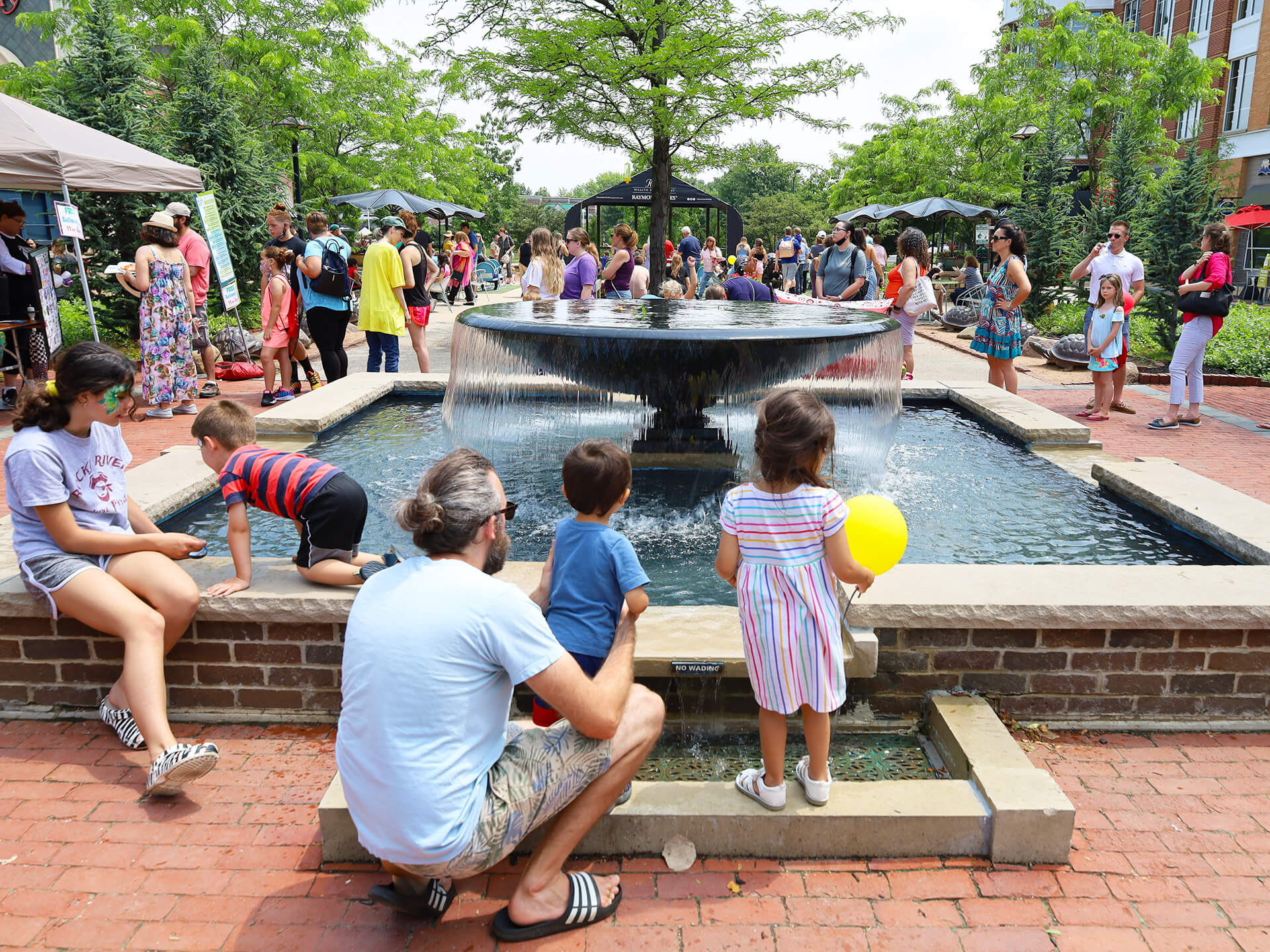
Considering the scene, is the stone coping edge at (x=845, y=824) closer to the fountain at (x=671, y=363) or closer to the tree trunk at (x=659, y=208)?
the fountain at (x=671, y=363)

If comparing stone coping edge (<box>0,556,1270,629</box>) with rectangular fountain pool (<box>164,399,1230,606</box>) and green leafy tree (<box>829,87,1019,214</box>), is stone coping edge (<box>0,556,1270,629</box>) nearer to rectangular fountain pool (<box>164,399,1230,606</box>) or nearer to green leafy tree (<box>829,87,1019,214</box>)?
rectangular fountain pool (<box>164,399,1230,606</box>)

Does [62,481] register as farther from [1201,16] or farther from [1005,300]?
[1201,16]

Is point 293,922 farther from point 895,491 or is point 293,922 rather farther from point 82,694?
point 895,491

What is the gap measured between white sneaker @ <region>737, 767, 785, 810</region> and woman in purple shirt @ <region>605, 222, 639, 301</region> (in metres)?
7.91

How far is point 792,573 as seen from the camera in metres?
2.74

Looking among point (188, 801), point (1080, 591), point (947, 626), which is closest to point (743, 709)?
point (947, 626)

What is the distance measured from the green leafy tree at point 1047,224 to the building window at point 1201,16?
22.1 metres

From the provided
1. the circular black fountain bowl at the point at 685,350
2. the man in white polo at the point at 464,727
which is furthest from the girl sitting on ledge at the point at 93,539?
the circular black fountain bowl at the point at 685,350

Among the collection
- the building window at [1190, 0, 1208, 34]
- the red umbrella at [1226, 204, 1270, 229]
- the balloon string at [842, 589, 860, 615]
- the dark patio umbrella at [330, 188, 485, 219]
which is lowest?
the balloon string at [842, 589, 860, 615]

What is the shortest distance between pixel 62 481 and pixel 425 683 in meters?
1.99

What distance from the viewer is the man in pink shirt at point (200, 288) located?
984cm

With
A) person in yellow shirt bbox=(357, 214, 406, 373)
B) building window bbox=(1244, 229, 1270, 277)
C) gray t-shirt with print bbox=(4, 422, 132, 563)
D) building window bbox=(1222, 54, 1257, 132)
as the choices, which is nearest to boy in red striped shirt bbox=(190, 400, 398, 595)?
gray t-shirt with print bbox=(4, 422, 132, 563)

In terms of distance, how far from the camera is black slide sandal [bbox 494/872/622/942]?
7.97ft

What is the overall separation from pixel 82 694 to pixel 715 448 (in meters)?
4.12
